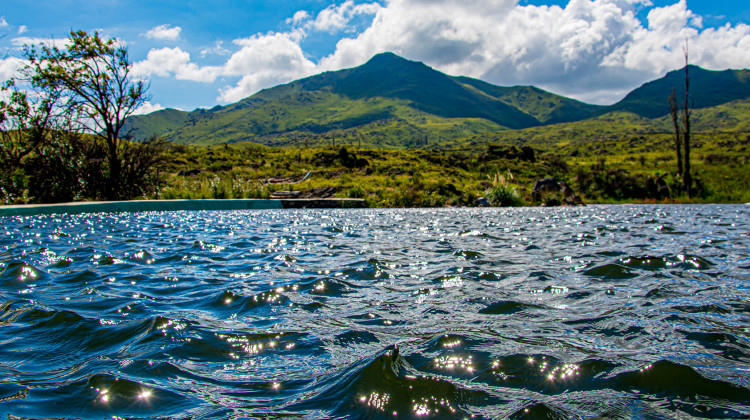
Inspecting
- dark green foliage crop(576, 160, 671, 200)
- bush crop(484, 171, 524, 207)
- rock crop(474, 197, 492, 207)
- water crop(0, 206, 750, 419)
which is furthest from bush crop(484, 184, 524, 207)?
Result: water crop(0, 206, 750, 419)

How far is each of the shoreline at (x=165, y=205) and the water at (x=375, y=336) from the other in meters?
7.45

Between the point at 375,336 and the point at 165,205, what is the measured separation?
563 inches

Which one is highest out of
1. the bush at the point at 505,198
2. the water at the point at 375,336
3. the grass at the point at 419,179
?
the grass at the point at 419,179

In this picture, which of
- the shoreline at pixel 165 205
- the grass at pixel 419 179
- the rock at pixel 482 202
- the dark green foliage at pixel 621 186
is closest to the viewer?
the shoreline at pixel 165 205

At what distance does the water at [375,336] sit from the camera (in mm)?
1707

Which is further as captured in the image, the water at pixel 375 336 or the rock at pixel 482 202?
the rock at pixel 482 202

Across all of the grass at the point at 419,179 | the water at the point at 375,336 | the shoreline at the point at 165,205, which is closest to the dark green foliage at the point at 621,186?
the grass at the point at 419,179

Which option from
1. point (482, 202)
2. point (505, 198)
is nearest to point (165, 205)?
point (482, 202)

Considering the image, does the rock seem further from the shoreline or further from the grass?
the shoreline

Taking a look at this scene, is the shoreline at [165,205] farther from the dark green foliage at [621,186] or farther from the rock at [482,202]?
the dark green foliage at [621,186]

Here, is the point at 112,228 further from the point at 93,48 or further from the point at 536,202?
the point at 536,202

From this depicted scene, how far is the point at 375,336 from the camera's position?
2559mm

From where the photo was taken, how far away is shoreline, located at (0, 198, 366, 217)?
11025 millimetres

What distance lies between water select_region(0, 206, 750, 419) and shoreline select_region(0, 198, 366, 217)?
7.45 metres
